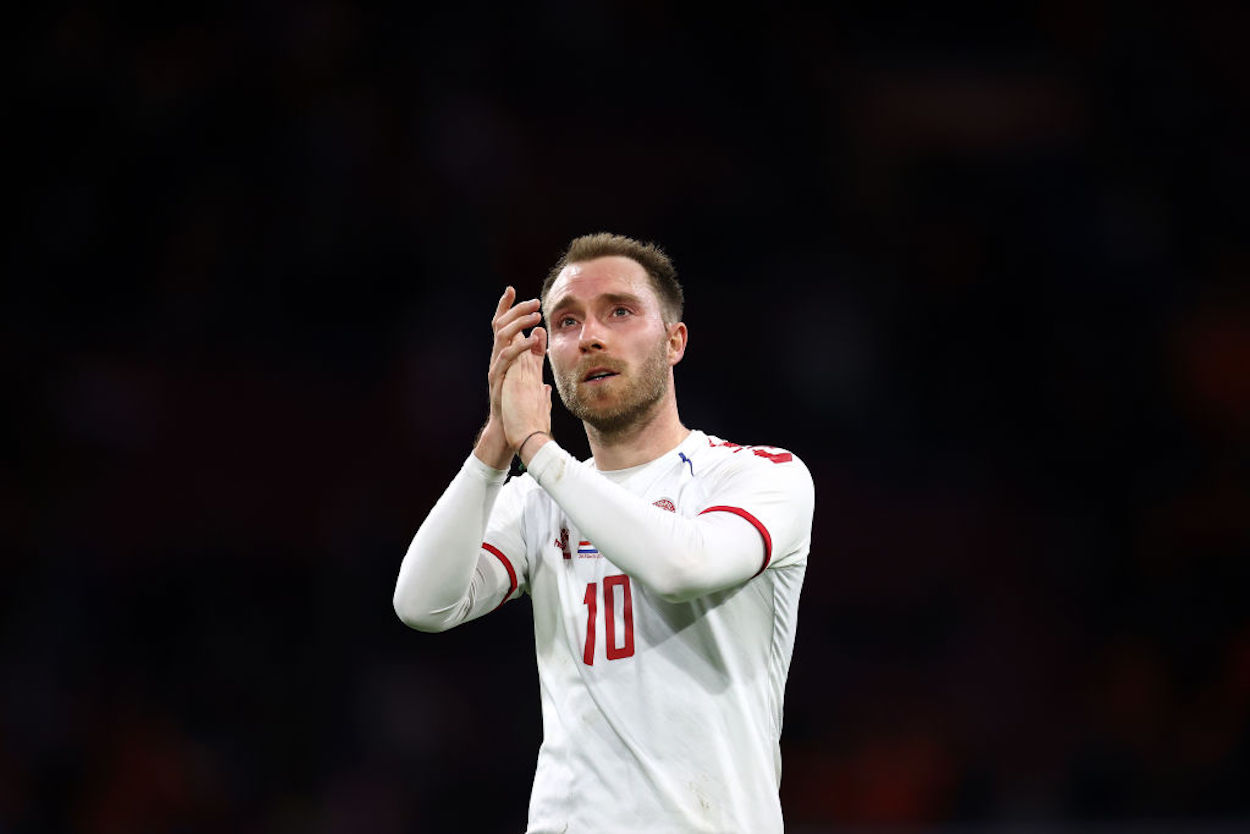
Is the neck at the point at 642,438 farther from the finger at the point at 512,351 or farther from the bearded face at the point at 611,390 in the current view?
the finger at the point at 512,351

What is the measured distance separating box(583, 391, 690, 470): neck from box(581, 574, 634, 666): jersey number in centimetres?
38

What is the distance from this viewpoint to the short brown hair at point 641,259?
11.9ft

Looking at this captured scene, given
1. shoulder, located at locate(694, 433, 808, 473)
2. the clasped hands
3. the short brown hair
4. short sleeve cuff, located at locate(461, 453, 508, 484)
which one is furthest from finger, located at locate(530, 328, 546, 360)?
shoulder, located at locate(694, 433, 808, 473)

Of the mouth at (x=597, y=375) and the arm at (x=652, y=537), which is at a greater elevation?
the mouth at (x=597, y=375)

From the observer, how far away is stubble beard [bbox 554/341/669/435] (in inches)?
135

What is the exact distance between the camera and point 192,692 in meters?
8.07

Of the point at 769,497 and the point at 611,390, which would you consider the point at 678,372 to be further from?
the point at 769,497

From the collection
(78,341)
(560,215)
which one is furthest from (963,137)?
(78,341)

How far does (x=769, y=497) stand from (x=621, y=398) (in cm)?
50

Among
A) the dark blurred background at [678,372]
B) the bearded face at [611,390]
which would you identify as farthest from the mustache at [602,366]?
the dark blurred background at [678,372]

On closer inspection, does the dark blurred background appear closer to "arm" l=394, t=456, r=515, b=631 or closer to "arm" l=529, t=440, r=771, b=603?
"arm" l=394, t=456, r=515, b=631

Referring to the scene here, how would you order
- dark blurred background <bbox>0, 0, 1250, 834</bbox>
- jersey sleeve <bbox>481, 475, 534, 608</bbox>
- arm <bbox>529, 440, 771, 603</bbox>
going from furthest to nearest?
1. dark blurred background <bbox>0, 0, 1250, 834</bbox>
2. jersey sleeve <bbox>481, 475, 534, 608</bbox>
3. arm <bbox>529, 440, 771, 603</bbox>

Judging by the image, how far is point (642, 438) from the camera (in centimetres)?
352

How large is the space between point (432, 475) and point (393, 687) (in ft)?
4.62
